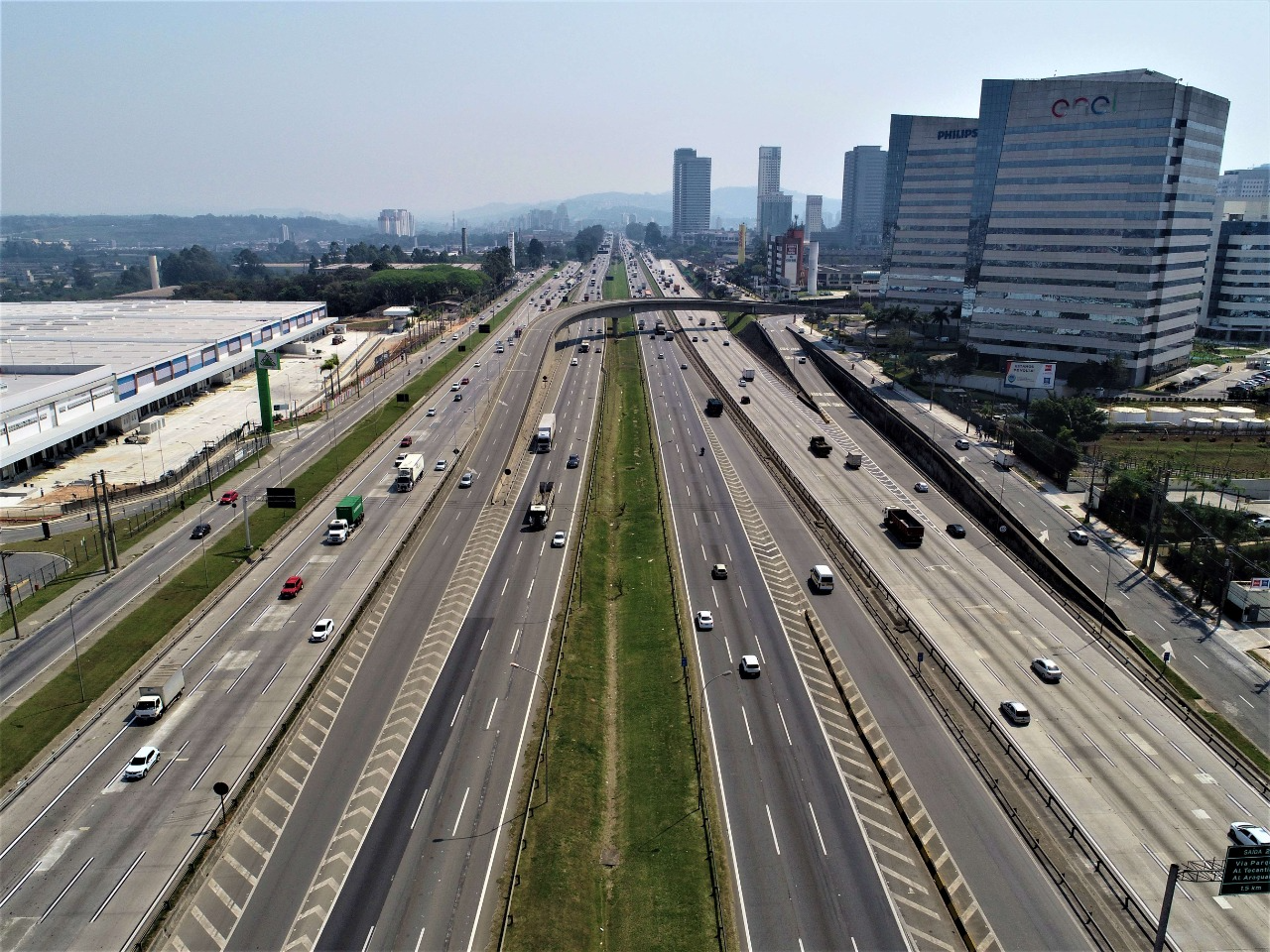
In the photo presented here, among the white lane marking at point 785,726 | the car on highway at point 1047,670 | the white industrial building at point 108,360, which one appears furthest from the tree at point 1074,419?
the white industrial building at point 108,360

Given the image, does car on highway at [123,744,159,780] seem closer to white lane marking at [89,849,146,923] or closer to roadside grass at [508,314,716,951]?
white lane marking at [89,849,146,923]

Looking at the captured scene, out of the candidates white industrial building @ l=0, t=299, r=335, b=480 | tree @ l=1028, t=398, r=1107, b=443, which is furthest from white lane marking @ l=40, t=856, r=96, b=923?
tree @ l=1028, t=398, r=1107, b=443

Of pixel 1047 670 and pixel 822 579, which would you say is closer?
pixel 1047 670

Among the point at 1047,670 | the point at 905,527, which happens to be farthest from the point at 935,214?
the point at 1047,670

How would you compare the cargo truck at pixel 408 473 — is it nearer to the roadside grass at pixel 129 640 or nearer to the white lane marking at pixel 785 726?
the roadside grass at pixel 129 640

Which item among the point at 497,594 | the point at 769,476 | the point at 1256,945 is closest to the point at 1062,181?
the point at 769,476

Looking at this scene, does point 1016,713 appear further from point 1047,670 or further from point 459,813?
point 459,813
